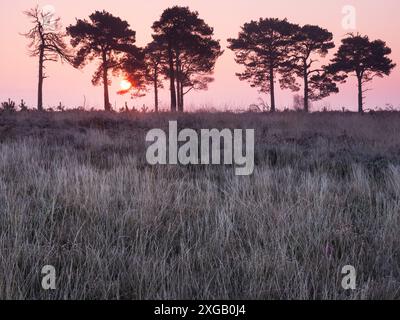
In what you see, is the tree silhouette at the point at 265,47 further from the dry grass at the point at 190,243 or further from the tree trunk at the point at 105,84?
the dry grass at the point at 190,243

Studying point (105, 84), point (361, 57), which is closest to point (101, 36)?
point (105, 84)

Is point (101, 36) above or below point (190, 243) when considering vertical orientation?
above

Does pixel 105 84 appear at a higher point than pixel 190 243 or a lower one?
higher

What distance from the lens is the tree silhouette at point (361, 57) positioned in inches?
1309

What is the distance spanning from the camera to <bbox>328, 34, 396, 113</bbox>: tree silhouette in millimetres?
33250

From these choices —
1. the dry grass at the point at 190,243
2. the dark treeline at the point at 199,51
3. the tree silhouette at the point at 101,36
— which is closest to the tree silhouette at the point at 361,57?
the dark treeline at the point at 199,51

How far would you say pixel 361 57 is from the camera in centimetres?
3384

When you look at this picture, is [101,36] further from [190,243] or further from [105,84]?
[190,243]

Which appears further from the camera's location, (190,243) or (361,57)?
(361,57)

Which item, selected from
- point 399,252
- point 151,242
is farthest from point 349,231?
point 151,242

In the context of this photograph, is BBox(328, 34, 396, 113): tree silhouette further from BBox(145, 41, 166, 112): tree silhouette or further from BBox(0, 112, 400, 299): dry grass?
BBox(0, 112, 400, 299): dry grass

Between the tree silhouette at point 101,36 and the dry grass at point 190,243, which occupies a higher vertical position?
the tree silhouette at point 101,36

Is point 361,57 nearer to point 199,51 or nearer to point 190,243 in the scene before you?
point 199,51

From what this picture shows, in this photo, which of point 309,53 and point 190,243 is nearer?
point 190,243
